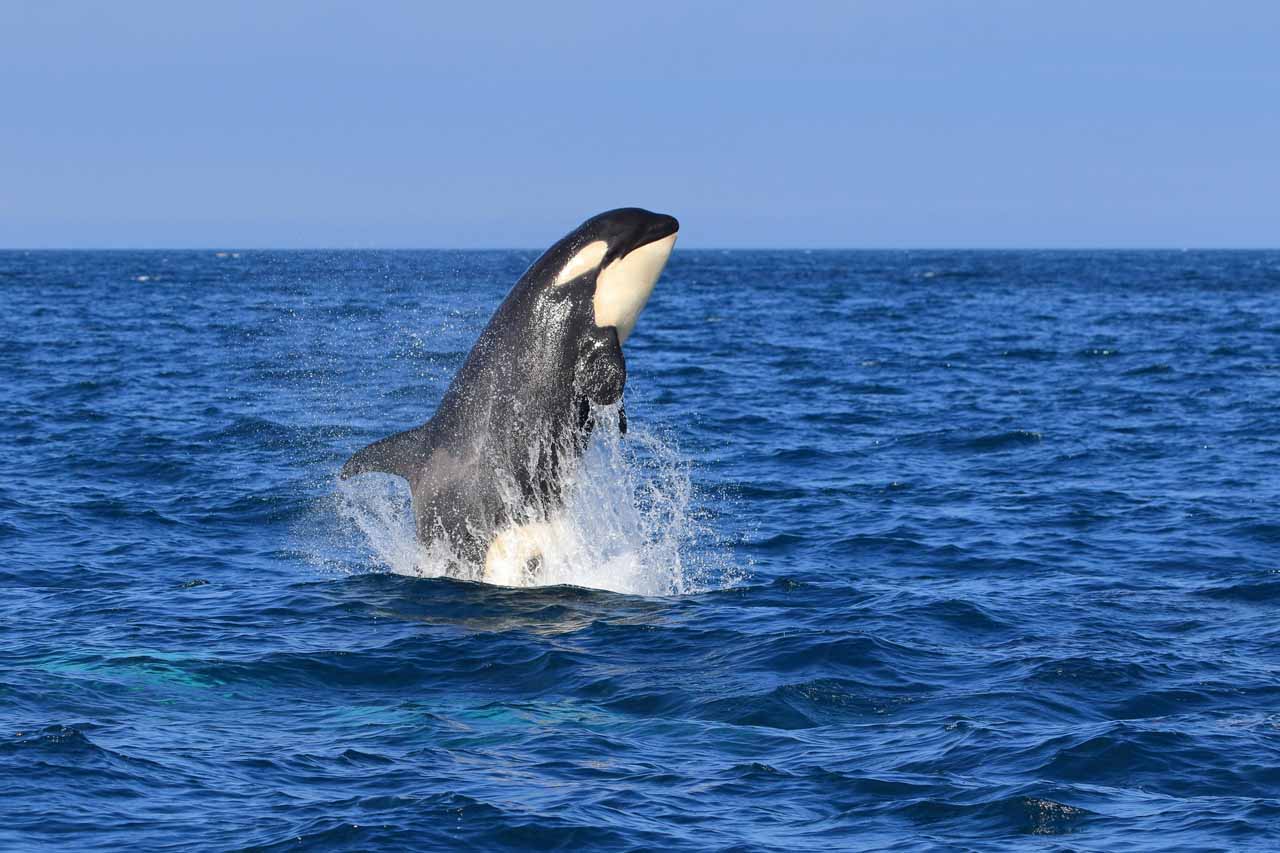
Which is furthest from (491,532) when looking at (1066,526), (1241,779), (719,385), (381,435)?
(719,385)

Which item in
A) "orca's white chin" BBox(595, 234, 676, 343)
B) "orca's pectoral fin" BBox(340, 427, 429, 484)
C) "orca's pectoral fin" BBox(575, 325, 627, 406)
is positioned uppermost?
"orca's white chin" BBox(595, 234, 676, 343)

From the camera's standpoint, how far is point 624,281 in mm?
15070

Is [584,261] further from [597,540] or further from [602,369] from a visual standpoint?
[597,540]

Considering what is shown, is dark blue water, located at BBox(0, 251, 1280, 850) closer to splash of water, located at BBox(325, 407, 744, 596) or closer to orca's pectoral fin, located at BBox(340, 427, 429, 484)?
splash of water, located at BBox(325, 407, 744, 596)

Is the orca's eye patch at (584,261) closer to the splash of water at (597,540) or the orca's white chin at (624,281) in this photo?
the orca's white chin at (624,281)

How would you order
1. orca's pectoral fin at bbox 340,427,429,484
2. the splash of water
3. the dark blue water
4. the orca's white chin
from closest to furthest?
the dark blue water → the orca's white chin → orca's pectoral fin at bbox 340,427,429,484 → the splash of water

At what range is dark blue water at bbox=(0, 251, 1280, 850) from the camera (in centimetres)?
1030

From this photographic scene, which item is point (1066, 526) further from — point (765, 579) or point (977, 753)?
point (977, 753)

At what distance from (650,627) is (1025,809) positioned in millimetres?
5136

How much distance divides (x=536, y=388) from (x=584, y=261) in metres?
1.30

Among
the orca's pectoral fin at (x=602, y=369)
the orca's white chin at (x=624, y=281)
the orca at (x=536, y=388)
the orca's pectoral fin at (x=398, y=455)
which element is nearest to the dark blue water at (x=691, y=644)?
the orca at (x=536, y=388)

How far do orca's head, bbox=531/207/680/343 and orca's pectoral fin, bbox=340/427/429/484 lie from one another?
204 cm

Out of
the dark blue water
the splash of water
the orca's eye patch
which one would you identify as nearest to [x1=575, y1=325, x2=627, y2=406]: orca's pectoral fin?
the splash of water

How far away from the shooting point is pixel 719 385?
39438 millimetres
